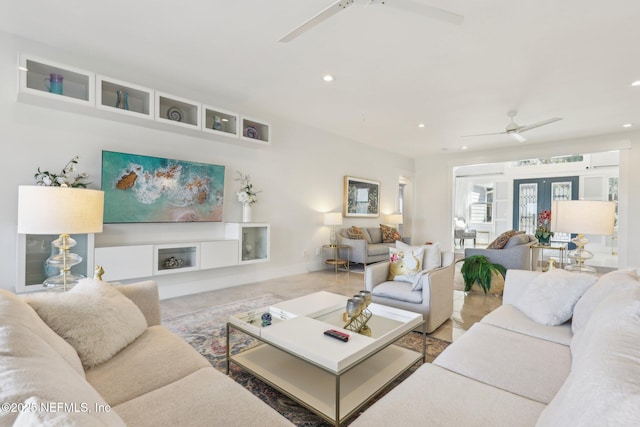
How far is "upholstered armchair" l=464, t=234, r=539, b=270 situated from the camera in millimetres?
4434

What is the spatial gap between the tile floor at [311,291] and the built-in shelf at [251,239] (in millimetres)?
436

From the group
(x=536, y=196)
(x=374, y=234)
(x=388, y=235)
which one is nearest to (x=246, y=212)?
(x=374, y=234)

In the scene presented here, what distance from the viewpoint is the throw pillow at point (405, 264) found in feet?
10.1

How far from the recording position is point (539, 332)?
178cm

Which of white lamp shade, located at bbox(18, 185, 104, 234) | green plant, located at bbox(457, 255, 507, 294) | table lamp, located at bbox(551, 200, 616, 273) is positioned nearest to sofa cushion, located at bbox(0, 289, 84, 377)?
white lamp shade, located at bbox(18, 185, 104, 234)

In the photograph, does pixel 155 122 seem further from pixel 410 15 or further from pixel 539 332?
pixel 539 332

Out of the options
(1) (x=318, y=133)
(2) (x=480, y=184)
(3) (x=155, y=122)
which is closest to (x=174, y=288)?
(3) (x=155, y=122)

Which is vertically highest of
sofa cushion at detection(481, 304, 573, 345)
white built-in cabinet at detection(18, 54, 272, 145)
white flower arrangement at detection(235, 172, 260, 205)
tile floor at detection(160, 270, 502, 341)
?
white built-in cabinet at detection(18, 54, 272, 145)

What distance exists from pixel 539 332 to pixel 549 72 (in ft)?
9.74

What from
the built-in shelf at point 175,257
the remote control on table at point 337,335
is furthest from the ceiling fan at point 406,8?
the built-in shelf at point 175,257

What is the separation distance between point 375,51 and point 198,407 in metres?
3.09

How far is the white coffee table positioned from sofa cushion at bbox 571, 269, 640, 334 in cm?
87

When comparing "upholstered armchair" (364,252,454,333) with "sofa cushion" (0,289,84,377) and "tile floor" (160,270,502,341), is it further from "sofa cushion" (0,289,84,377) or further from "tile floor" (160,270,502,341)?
"sofa cushion" (0,289,84,377)

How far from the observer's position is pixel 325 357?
1506 mm
